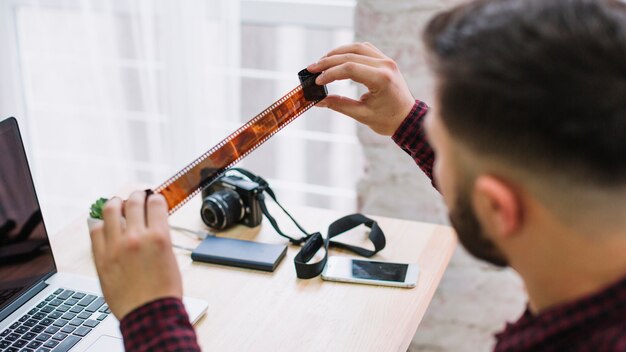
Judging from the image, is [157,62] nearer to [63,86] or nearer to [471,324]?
[63,86]

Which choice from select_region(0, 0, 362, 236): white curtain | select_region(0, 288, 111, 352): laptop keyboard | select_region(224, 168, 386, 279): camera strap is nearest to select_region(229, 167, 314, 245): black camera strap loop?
select_region(224, 168, 386, 279): camera strap

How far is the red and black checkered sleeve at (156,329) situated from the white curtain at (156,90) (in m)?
1.09

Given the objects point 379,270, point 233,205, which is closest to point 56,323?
point 233,205

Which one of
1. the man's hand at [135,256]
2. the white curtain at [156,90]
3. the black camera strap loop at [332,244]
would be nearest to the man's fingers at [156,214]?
the man's hand at [135,256]

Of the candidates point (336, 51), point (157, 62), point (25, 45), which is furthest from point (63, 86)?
point (336, 51)

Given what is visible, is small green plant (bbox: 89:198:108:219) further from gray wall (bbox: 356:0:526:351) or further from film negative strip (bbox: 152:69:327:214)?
gray wall (bbox: 356:0:526:351)

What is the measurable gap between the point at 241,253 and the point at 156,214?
16.1 inches

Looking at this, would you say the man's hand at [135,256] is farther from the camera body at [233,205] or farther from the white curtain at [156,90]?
the white curtain at [156,90]

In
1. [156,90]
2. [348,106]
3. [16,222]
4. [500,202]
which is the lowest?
[156,90]

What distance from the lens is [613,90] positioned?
591 millimetres

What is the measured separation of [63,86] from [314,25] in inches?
28.9

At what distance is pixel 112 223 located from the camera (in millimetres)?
774

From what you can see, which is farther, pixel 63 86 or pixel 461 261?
pixel 63 86

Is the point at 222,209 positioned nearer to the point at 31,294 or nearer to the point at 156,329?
the point at 31,294
